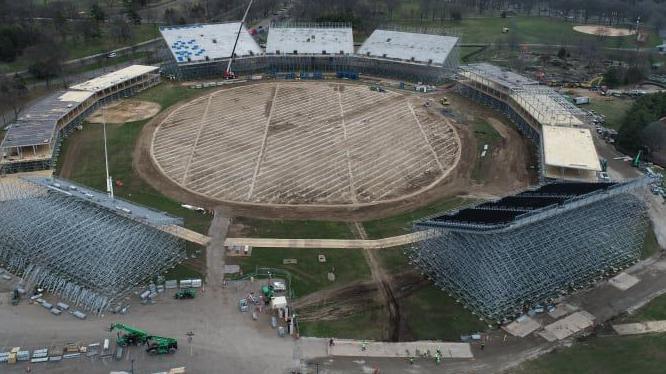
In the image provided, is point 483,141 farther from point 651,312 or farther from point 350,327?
point 350,327

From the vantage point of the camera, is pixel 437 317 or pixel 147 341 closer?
pixel 147 341

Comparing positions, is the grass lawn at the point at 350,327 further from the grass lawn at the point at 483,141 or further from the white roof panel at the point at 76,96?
the white roof panel at the point at 76,96

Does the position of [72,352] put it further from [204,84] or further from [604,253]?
[204,84]

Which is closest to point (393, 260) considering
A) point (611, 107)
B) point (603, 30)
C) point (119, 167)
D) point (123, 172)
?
point (123, 172)

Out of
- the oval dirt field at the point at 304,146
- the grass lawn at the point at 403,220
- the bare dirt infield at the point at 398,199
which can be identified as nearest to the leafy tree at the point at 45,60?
the oval dirt field at the point at 304,146

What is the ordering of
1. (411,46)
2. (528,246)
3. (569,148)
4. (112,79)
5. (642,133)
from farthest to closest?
(411,46), (112,79), (642,133), (569,148), (528,246)

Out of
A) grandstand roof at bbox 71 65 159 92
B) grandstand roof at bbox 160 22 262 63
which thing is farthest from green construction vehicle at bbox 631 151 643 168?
grandstand roof at bbox 71 65 159 92
